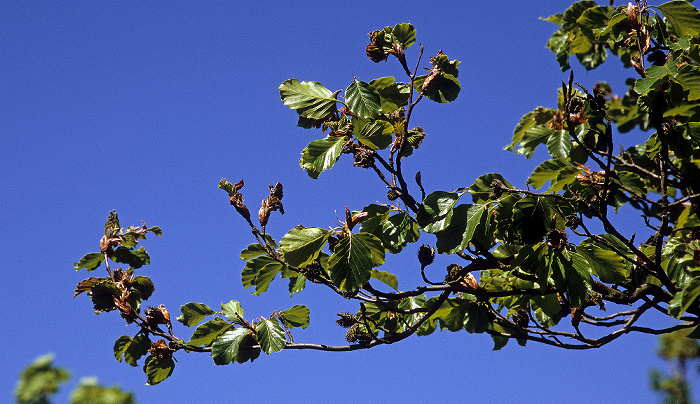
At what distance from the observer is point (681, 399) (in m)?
8.71

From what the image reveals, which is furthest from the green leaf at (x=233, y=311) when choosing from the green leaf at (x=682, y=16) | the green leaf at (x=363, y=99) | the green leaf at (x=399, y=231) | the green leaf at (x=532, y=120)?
the green leaf at (x=682, y=16)

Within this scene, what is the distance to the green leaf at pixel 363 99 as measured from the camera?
2781 millimetres

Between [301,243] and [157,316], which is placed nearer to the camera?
[301,243]

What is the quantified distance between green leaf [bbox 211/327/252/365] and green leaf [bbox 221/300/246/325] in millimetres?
105

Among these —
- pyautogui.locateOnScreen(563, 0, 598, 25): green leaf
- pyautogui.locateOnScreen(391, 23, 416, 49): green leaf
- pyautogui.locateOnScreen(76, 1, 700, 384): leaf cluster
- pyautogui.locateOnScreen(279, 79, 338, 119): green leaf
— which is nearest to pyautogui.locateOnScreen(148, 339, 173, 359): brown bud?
pyautogui.locateOnScreen(76, 1, 700, 384): leaf cluster

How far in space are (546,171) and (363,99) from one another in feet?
3.69

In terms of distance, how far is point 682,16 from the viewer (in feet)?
11.8

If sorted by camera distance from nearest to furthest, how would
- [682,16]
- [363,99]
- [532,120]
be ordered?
[363,99] < [682,16] < [532,120]

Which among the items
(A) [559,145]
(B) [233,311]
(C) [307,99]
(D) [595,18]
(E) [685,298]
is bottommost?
(E) [685,298]

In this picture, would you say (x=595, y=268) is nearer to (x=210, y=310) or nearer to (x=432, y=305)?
(x=432, y=305)

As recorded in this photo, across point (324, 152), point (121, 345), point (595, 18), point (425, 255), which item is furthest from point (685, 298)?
point (121, 345)

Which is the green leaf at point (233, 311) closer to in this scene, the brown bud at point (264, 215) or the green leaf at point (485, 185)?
the brown bud at point (264, 215)

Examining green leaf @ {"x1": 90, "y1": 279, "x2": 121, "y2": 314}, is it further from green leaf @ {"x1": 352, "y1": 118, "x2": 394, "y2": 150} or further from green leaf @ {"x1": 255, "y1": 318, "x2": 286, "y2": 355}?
green leaf @ {"x1": 352, "y1": 118, "x2": 394, "y2": 150}

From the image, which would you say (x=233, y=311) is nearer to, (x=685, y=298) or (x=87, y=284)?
(x=87, y=284)
